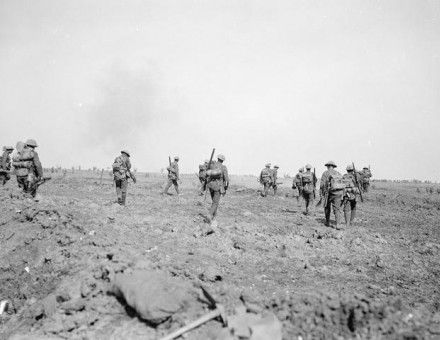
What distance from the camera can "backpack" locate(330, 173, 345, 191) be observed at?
10352 mm

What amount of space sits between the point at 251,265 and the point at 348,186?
552 cm

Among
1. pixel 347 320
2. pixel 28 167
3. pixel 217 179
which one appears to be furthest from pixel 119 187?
pixel 347 320

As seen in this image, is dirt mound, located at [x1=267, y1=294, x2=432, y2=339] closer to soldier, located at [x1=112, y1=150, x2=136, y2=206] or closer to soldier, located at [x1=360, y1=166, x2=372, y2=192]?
soldier, located at [x1=112, y1=150, x2=136, y2=206]

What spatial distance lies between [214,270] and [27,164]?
7.24 m

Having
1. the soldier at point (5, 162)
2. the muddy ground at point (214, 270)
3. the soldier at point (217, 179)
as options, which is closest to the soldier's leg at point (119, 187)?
the muddy ground at point (214, 270)

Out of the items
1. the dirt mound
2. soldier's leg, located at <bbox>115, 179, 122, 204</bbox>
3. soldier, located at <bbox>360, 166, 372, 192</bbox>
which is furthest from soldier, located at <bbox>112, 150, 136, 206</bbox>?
soldier, located at <bbox>360, 166, 372, 192</bbox>

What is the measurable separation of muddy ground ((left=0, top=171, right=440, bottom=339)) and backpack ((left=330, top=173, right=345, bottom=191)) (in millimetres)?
1320

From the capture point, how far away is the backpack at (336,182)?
1035 centimetres

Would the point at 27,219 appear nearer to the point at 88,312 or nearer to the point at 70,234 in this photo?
the point at 70,234

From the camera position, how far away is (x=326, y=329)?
12.8 ft

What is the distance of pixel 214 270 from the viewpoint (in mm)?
5699

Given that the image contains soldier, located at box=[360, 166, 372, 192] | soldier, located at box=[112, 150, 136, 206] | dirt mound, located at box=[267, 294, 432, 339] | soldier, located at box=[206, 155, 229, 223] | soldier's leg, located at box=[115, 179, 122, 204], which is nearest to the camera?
dirt mound, located at box=[267, 294, 432, 339]

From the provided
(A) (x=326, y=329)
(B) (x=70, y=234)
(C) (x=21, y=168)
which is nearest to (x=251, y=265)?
(A) (x=326, y=329)

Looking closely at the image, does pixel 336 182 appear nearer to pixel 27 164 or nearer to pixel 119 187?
pixel 119 187
